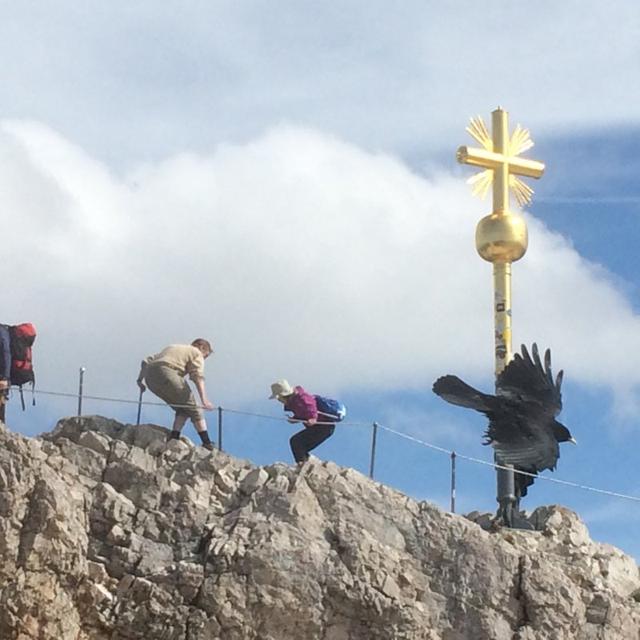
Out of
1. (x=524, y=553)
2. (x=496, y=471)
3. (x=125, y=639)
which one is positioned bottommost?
(x=125, y=639)

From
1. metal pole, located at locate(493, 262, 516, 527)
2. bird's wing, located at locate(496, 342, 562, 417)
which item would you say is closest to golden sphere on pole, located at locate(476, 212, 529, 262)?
metal pole, located at locate(493, 262, 516, 527)

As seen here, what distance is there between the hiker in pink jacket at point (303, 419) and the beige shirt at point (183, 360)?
1.04 metres

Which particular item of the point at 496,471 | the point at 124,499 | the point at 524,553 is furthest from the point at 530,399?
the point at 124,499

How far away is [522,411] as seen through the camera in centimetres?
2109

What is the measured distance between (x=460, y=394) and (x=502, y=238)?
340 centimetres

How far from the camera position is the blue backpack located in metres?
18.2

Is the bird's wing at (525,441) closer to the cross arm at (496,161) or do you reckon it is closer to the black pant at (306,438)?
the black pant at (306,438)

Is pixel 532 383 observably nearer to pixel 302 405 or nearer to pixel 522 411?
pixel 522 411


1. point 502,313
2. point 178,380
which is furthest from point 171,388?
point 502,313

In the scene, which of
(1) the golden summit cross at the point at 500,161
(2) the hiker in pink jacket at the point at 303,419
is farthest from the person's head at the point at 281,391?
(1) the golden summit cross at the point at 500,161

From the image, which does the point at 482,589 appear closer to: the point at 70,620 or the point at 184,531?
the point at 184,531

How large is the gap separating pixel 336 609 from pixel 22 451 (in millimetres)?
3992

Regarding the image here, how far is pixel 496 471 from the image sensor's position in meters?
21.0

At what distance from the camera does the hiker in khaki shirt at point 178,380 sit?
57.9ft
